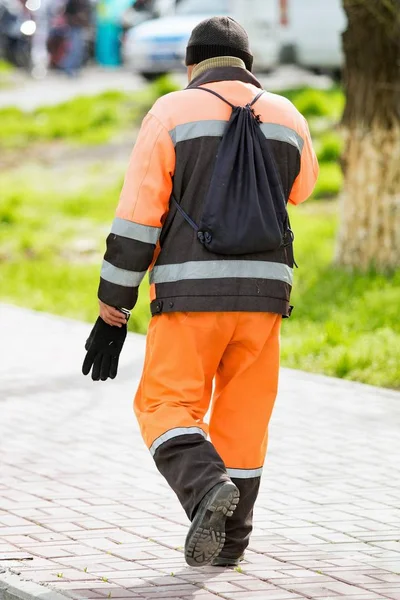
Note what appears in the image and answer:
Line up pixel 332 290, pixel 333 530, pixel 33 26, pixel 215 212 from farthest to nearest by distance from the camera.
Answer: pixel 33 26
pixel 332 290
pixel 333 530
pixel 215 212

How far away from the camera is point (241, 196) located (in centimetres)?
451

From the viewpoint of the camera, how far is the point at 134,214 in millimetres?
4480

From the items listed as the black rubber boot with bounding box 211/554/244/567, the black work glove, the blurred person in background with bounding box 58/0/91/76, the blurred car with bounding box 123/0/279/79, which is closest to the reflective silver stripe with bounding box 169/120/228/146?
the black work glove

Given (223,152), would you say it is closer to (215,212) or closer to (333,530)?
(215,212)

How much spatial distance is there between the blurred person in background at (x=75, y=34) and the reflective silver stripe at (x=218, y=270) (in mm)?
23174

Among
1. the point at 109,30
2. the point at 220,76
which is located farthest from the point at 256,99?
the point at 109,30

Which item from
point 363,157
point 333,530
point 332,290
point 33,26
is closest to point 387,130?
point 363,157

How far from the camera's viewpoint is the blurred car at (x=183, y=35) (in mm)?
22734

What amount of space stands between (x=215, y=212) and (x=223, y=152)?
0.21 meters

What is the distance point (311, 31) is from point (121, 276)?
62.4 feet

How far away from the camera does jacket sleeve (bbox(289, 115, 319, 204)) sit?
480 centimetres

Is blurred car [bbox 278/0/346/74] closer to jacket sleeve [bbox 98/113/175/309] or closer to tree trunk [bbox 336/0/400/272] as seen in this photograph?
tree trunk [bbox 336/0/400/272]

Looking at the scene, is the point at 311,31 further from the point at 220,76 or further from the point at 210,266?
the point at 210,266

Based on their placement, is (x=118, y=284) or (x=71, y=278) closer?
(x=118, y=284)
